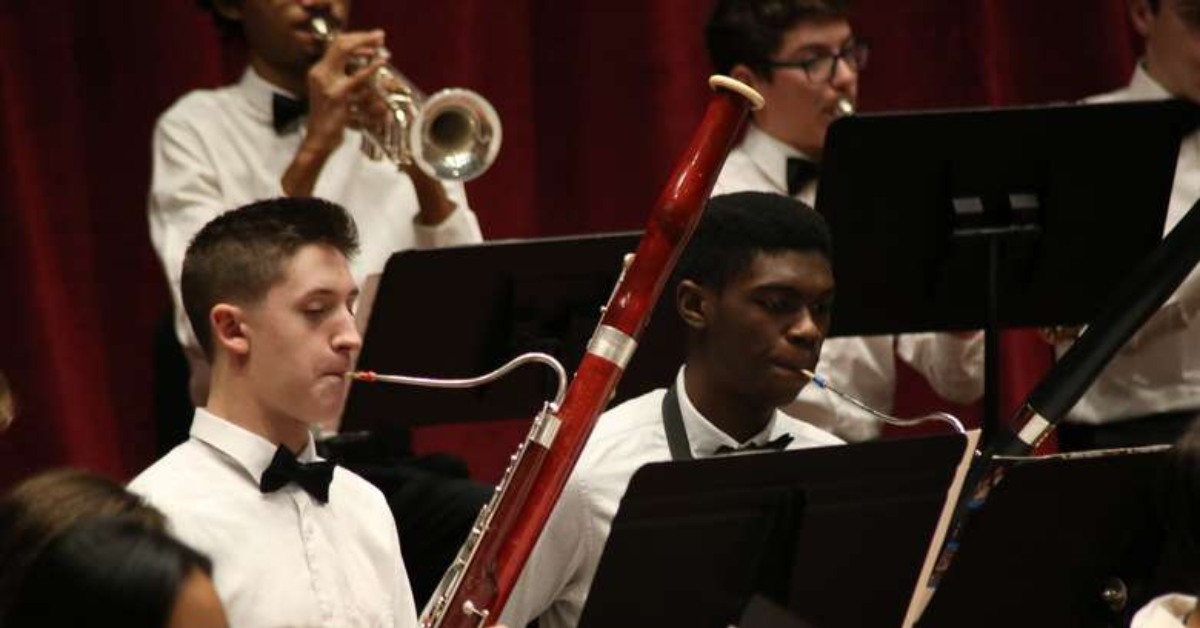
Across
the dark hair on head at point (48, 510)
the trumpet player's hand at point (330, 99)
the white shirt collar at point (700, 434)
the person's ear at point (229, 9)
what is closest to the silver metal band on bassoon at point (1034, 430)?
the white shirt collar at point (700, 434)

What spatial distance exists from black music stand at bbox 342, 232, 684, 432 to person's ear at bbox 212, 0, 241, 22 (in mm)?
987

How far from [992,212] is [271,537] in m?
Answer: 1.41

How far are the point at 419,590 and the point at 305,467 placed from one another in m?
1.04

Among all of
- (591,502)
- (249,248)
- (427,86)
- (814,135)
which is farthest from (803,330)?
(427,86)

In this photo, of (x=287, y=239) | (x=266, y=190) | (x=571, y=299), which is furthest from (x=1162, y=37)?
(x=287, y=239)

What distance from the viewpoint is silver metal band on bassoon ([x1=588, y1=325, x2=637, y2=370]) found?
2.61m

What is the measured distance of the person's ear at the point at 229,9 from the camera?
407 centimetres

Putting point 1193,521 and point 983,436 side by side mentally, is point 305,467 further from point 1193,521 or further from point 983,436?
point 983,436

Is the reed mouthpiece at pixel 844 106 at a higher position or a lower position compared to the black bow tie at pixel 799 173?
higher

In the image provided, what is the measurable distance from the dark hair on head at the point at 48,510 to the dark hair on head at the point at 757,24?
2.35 meters

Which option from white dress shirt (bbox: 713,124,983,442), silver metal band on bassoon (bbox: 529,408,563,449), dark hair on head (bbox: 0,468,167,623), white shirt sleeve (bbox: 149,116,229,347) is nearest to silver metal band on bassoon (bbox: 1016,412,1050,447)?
white dress shirt (bbox: 713,124,983,442)

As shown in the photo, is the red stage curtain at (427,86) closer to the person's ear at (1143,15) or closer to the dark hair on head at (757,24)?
the dark hair on head at (757,24)

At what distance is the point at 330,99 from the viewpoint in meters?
3.76

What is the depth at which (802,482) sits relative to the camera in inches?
103
